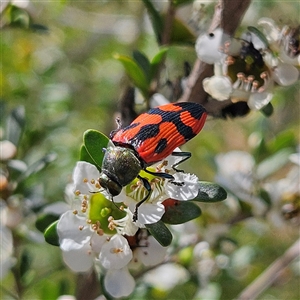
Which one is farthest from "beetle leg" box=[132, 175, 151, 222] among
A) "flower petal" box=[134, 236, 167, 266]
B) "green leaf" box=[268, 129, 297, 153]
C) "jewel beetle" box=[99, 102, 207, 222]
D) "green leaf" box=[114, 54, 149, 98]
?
"green leaf" box=[268, 129, 297, 153]

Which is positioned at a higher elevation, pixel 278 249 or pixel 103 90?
pixel 103 90

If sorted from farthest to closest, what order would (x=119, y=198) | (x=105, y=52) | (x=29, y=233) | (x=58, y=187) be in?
(x=105, y=52) → (x=58, y=187) → (x=29, y=233) → (x=119, y=198)

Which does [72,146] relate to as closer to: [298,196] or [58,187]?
[58,187]

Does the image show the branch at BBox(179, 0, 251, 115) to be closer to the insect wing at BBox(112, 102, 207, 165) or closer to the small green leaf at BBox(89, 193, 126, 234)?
the insect wing at BBox(112, 102, 207, 165)

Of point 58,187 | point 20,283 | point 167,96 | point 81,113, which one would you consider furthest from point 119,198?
point 81,113

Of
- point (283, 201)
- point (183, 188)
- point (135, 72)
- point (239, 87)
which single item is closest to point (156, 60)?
point (135, 72)

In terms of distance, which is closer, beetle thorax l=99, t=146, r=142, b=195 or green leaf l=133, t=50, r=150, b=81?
beetle thorax l=99, t=146, r=142, b=195

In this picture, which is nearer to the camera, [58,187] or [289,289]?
[58,187]
